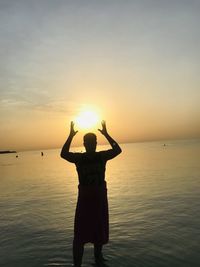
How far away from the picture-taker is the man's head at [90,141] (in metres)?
6.91

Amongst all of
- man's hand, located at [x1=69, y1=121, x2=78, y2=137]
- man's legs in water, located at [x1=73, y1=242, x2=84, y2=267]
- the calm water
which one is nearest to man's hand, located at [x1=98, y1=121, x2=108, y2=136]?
man's hand, located at [x1=69, y1=121, x2=78, y2=137]

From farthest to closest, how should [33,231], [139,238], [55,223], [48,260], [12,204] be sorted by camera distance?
1. [12,204]
2. [55,223]
3. [33,231]
4. [139,238]
5. [48,260]

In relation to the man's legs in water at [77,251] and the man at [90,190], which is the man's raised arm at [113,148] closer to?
the man at [90,190]

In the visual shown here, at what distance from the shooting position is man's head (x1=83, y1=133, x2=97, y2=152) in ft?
22.7

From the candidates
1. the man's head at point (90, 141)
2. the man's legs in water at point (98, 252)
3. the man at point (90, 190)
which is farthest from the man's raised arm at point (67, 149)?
the man's legs in water at point (98, 252)

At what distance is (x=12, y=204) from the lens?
18484 millimetres

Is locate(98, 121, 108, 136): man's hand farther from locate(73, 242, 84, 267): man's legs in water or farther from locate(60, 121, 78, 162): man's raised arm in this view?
locate(73, 242, 84, 267): man's legs in water

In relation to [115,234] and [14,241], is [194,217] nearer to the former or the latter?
[115,234]

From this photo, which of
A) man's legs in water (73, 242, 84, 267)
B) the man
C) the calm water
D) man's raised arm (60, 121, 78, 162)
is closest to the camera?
man's raised arm (60, 121, 78, 162)

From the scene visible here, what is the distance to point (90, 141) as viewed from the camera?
6918 millimetres

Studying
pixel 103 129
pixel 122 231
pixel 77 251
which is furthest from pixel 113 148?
pixel 122 231

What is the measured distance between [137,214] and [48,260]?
19.5 feet

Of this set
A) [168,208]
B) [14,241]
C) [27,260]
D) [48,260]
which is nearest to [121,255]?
[48,260]

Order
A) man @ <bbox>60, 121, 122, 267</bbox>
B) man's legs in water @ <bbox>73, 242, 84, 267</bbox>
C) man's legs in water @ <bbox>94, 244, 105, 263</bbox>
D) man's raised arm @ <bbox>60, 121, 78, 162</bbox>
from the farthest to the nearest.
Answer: man's legs in water @ <bbox>94, 244, 105, 263</bbox>
man's legs in water @ <bbox>73, 242, 84, 267</bbox>
man @ <bbox>60, 121, 122, 267</bbox>
man's raised arm @ <bbox>60, 121, 78, 162</bbox>
